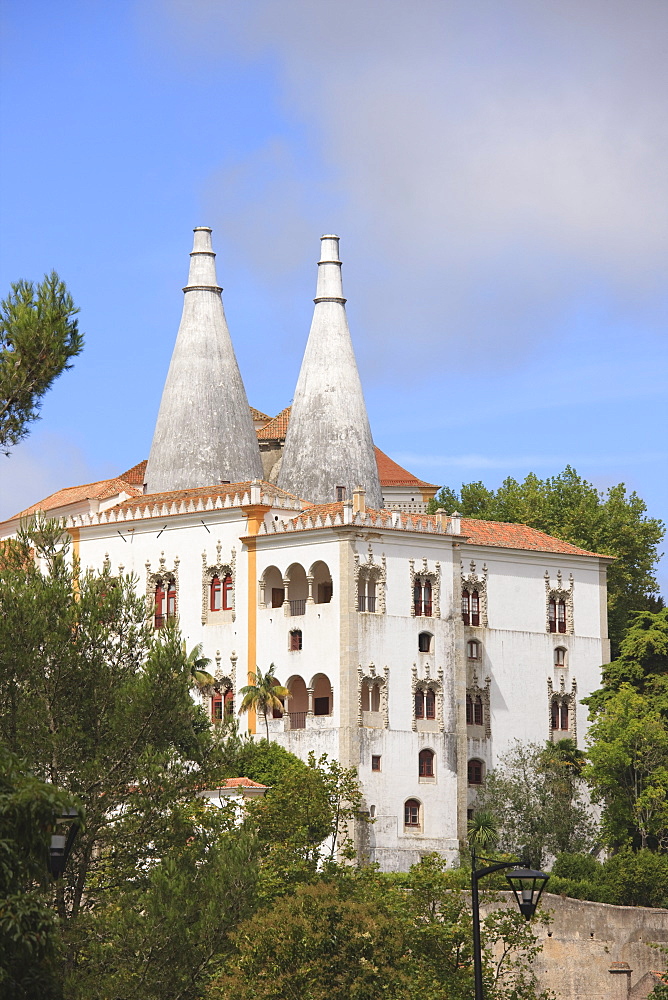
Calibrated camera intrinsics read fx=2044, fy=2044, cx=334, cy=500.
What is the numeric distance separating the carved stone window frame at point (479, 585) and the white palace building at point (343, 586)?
0.08m

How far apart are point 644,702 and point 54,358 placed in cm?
4447

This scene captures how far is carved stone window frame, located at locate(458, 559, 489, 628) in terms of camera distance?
3022 inches

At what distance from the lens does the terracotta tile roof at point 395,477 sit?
94188 mm

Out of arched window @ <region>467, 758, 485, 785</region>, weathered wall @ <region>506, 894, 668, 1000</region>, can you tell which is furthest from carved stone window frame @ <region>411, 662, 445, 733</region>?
weathered wall @ <region>506, 894, 668, 1000</region>

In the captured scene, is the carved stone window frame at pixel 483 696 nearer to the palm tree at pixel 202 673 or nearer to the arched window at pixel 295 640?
the arched window at pixel 295 640

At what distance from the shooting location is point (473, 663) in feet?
251

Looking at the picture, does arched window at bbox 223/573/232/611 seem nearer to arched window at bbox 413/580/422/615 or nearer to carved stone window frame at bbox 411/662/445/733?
arched window at bbox 413/580/422/615

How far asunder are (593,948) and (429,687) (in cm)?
1320

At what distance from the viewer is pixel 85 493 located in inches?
3342

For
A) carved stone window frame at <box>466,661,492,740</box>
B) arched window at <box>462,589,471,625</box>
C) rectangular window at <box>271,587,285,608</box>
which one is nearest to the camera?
rectangular window at <box>271,587,285,608</box>

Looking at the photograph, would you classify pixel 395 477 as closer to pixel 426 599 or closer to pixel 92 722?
pixel 426 599

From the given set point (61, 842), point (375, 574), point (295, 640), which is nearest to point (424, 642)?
point (375, 574)

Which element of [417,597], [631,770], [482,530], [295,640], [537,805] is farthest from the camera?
[482,530]

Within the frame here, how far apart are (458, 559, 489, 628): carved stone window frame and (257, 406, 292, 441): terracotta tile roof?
13086 mm
